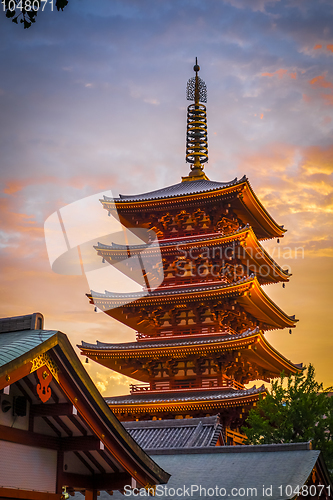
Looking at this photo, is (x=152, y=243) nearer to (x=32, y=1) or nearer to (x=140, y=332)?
(x=140, y=332)

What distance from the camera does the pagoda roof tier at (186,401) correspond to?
2970 cm

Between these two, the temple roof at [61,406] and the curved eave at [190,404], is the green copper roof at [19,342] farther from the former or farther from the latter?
the curved eave at [190,404]

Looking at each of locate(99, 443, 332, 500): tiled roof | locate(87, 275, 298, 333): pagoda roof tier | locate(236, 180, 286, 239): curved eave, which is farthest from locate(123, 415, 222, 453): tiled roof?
locate(236, 180, 286, 239): curved eave

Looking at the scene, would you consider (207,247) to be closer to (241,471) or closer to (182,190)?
(182,190)

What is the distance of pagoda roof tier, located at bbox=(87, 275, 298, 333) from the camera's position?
32.5 metres

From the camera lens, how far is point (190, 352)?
3195 centimetres

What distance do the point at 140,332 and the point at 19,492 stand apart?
26.6 metres

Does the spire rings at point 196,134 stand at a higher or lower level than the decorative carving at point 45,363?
higher

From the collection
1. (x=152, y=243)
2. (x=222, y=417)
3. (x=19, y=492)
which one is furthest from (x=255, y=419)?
(x=19, y=492)

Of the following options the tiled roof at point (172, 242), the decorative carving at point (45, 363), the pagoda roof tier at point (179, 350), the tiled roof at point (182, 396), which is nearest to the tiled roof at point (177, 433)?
the tiled roof at point (182, 396)

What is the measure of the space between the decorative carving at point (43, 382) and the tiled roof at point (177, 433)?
1665 centimetres

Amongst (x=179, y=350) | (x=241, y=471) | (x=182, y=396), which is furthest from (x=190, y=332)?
(x=241, y=471)

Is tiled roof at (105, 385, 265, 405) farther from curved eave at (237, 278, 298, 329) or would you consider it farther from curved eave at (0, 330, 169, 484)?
curved eave at (0, 330, 169, 484)

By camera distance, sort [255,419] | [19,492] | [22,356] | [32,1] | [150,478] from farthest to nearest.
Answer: [255,419] < [150,478] < [19,492] < [22,356] < [32,1]
